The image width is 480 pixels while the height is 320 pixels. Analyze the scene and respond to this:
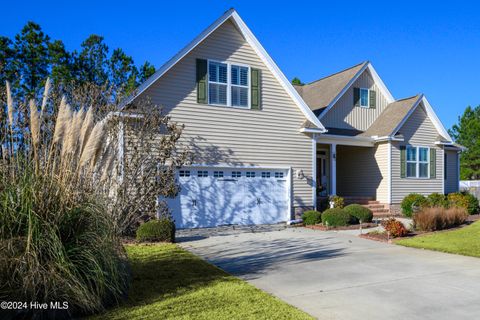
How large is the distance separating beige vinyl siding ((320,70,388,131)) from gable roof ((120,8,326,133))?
3396mm

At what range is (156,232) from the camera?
10.5m

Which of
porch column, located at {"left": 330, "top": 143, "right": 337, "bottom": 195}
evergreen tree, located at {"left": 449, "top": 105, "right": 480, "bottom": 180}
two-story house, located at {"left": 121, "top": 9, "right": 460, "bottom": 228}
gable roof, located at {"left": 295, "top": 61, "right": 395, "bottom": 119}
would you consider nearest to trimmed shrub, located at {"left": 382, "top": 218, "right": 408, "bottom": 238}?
two-story house, located at {"left": 121, "top": 9, "right": 460, "bottom": 228}

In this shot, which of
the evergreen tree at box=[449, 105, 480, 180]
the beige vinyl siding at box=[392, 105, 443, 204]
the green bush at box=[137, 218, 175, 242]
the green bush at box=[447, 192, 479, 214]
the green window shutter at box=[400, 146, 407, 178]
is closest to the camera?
the green bush at box=[137, 218, 175, 242]

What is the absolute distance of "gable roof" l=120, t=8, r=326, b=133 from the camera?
13.1 metres

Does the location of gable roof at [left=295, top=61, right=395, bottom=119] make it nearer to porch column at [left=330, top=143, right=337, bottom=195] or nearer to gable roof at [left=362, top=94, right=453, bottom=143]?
gable roof at [left=362, top=94, right=453, bottom=143]

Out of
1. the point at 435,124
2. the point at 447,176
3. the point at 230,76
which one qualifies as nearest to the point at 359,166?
the point at 435,124

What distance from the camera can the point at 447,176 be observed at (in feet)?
71.7

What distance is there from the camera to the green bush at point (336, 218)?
551 inches

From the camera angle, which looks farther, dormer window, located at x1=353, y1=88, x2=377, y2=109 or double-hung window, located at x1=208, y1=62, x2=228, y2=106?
dormer window, located at x1=353, y1=88, x2=377, y2=109

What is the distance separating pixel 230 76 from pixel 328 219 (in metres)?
6.36

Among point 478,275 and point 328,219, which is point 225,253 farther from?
point 328,219

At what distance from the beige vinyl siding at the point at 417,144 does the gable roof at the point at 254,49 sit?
16.9 ft

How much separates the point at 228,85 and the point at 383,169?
8.91 m

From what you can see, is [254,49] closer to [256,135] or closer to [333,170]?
[256,135]
